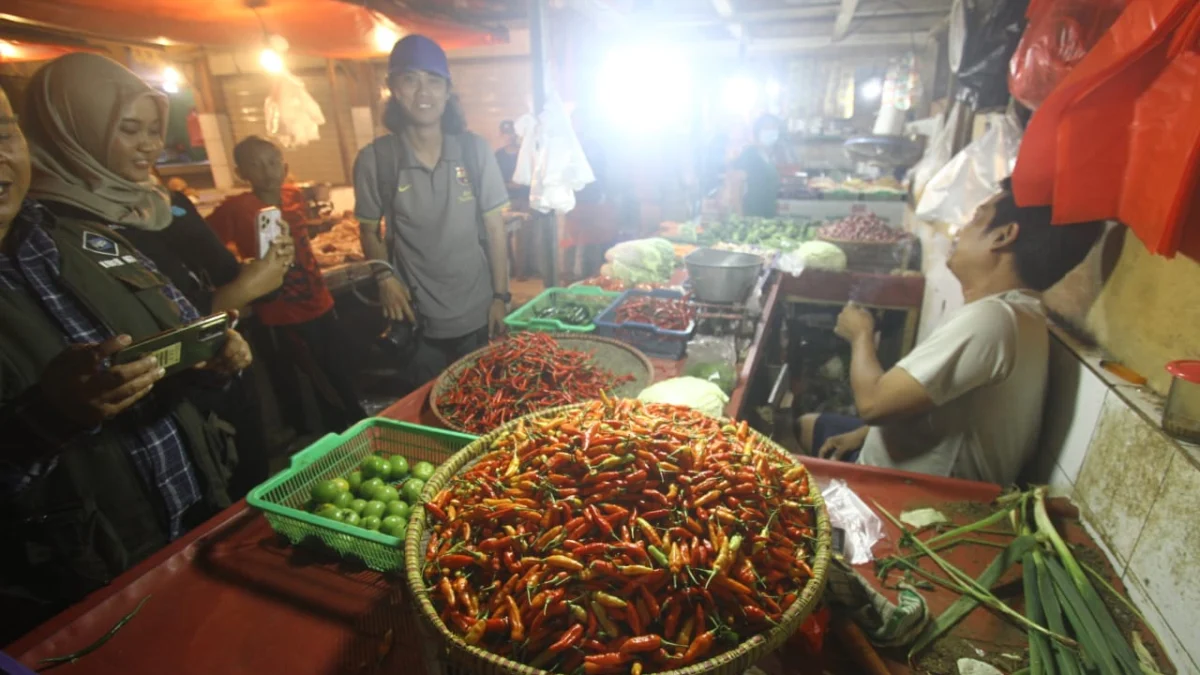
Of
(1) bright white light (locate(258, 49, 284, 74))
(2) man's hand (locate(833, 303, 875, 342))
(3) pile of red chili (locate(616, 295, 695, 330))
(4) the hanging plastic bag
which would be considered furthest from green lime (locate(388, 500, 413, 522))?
(4) the hanging plastic bag

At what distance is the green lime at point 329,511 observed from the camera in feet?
6.13

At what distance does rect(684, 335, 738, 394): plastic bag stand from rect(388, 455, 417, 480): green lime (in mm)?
1635

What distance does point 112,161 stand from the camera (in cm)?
209

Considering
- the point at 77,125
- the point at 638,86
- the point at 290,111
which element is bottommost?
the point at 77,125

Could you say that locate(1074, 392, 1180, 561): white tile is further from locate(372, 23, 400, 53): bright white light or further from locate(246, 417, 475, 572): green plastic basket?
locate(372, 23, 400, 53): bright white light

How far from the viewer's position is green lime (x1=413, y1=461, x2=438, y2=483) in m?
2.15

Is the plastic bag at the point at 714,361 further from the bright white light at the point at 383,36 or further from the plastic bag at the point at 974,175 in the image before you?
the bright white light at the point at 383,36

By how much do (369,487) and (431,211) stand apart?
225 centimetres

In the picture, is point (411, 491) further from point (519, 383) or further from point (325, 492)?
point (519, 383)

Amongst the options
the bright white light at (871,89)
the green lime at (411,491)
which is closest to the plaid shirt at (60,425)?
the green lime at (411,491)

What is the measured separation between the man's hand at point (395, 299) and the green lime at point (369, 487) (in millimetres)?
1901

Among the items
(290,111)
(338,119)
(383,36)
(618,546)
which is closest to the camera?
(618,546)

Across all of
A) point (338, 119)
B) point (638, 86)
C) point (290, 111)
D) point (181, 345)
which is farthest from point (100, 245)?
point (338, 119)

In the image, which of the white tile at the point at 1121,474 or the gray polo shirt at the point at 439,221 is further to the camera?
the gray polo shirt at the point at 439,221
